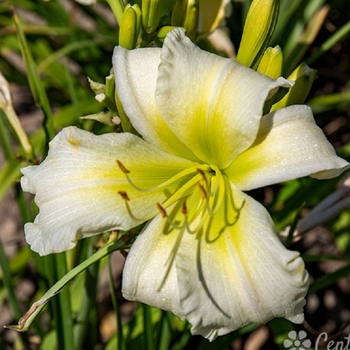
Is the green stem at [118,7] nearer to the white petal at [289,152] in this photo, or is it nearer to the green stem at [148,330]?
the white petal at [289,152]

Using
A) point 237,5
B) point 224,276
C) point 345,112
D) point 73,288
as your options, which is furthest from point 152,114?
point 345,112

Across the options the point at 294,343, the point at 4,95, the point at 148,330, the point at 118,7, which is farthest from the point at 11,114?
the point at 294,343

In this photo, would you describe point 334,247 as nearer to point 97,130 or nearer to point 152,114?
point 97,130

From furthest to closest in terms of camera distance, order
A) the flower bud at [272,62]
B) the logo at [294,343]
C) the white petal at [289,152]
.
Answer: the logo at [294,343] → the flower bud at [272,62] → the white petal at [289,152]

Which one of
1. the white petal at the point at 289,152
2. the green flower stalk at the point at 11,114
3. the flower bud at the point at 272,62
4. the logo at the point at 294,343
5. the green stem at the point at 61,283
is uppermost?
the flower bud at the point at 272,62

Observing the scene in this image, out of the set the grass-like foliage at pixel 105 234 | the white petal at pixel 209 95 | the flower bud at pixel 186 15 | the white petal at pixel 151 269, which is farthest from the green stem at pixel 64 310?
the flower bud at pixel 186 15

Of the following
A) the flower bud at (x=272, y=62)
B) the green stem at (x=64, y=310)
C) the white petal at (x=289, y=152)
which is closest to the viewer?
the white petal at (x=289, y=152)

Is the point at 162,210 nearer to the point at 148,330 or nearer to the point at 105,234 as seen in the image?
the point at 105,234

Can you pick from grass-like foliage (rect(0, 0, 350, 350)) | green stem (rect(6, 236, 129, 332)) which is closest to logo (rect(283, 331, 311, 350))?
grass-like foliage (rect(0, 0, 350, 350))
